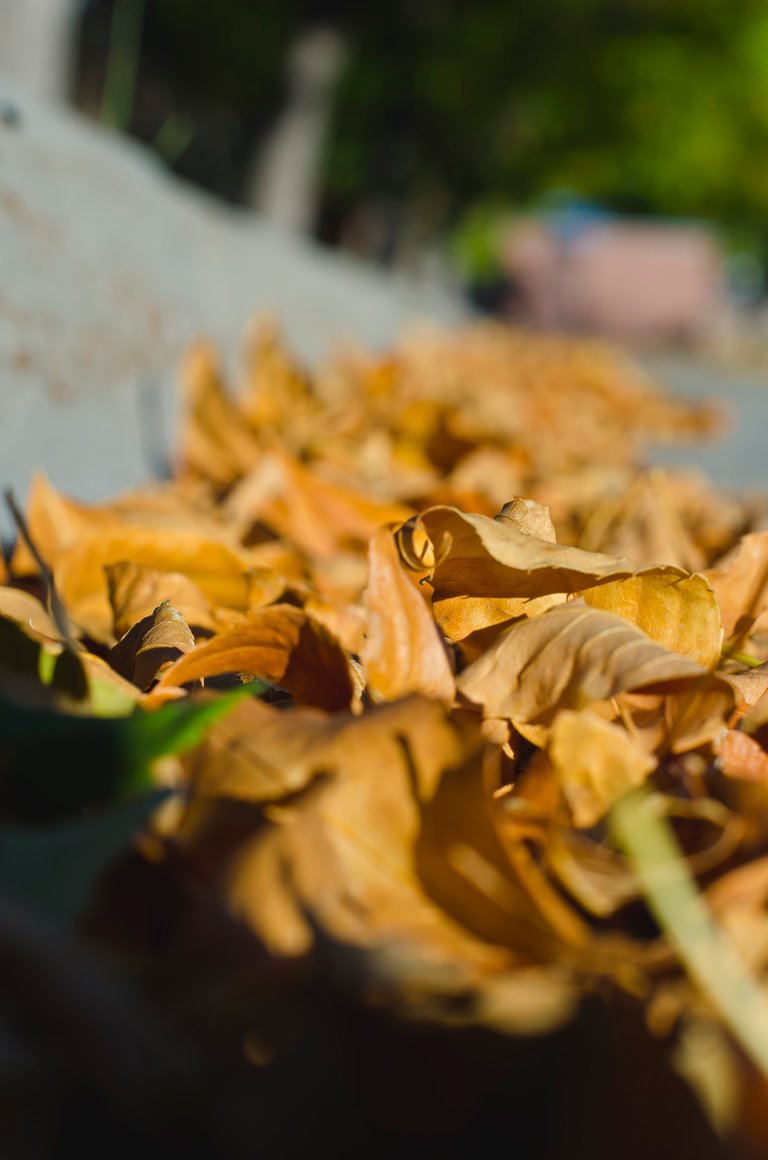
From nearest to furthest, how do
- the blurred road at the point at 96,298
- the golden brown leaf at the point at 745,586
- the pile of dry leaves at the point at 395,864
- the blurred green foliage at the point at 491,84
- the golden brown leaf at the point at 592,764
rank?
the pile of dry leaves at the point at 395,864
the golden brown leaf at the point at 592,764
the golden brown leaf at the point at 745,586
the blurred road at the point at 96,298
the blurred green foliage at the point at 491,84

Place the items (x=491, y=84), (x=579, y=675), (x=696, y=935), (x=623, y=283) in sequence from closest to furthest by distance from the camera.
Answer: (x=696, y=935)
(x=579, y=675)
(x=491, y=84)
(x=623, y=283)

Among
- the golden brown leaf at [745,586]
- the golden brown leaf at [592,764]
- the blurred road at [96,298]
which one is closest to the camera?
the golden brown leaf at [592,764]

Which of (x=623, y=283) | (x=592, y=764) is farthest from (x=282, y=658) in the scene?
(x=623, y=283)

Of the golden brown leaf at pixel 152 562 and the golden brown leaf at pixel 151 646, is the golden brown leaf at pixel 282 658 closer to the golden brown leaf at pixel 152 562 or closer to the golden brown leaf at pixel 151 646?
the golden brown leaf at pixel 151 646

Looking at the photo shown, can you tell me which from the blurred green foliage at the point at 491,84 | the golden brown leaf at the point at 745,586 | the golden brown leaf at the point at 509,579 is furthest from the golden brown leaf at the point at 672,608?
the blurred green foliage at the point at 491,84

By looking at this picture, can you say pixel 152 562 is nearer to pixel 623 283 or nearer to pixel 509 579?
pixel 509 579

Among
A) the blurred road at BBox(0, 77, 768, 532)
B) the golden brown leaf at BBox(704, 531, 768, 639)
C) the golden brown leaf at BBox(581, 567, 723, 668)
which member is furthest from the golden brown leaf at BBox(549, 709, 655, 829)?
the blurred road at BBox(0, 77, 768, 532)
